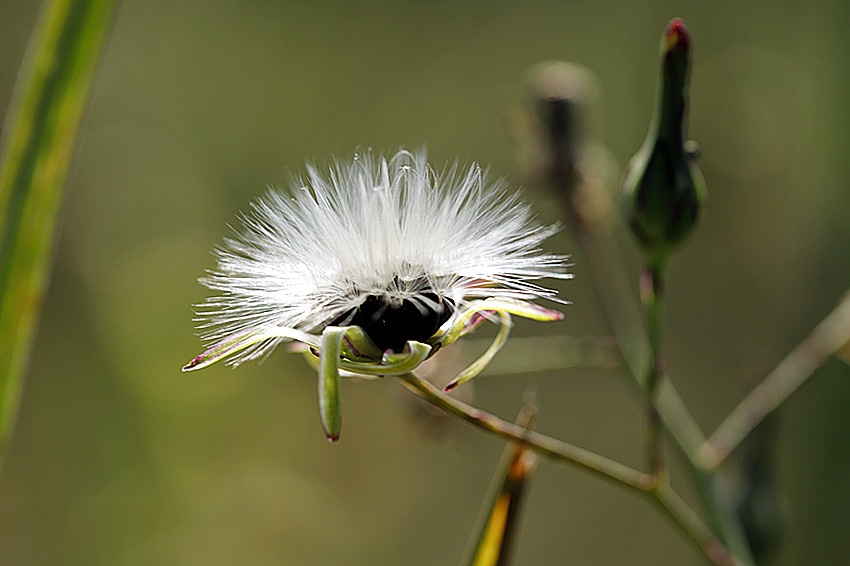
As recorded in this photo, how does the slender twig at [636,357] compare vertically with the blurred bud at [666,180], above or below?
below

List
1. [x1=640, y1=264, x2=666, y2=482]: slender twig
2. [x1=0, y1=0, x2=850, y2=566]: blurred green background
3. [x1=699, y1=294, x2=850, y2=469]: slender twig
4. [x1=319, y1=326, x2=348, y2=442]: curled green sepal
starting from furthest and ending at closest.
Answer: [x1=0, y1=0, x2=850, y2=566]: blurred green background
[x1=699, y1=294, x2=850, y2=469]: slender twig
[x1=640, y1=264, x2=666, y2=482]: slender twig
[x1=319, y1=326, x2=348, y2=442]: curled green sepal

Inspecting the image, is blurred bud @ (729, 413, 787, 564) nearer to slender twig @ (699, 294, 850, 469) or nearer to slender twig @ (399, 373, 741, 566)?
slender twig @ (699, 294, 850, 469)

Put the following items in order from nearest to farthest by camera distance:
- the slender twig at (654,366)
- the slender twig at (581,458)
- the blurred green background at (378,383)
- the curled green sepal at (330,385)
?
1. the curled green sepal at (330,385)
2. the slender twig at (581,458)
3. the slender twig at (654,366)
4. the blurred green background at (378,383)

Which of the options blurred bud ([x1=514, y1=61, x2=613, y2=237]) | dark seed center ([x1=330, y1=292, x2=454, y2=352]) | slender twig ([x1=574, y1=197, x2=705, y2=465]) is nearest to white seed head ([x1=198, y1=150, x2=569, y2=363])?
dark seed center ([x1=330, y1=292, x2=454, y2=352])

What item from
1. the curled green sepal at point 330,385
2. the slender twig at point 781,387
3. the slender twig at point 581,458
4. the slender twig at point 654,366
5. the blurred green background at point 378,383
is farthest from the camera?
the blurred green background at point 378,383

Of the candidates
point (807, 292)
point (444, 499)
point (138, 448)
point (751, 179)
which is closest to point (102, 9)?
point (138, 448)

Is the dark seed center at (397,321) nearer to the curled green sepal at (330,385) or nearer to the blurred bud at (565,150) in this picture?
the curled green sepal at (330,385)

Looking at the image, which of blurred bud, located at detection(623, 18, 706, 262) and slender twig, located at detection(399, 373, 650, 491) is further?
blurred bud, located at detection(623, 18, 706, 262)

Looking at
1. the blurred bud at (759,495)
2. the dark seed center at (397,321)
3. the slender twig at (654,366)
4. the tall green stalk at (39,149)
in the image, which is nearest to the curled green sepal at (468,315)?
the dark seed center at (397,321)
